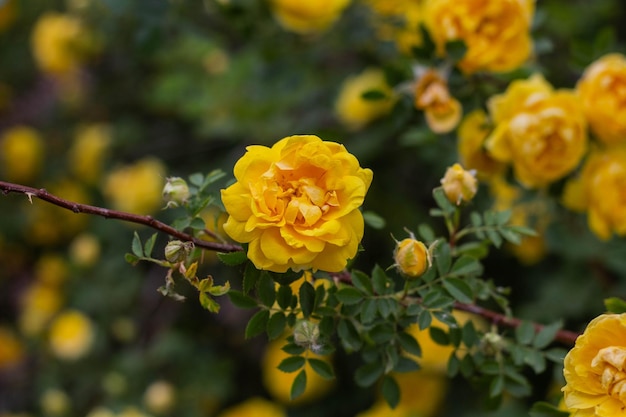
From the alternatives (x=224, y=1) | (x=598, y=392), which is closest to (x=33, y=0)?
(x=224, y=1)

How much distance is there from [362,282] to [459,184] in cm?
17

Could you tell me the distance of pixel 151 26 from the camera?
1.65 m

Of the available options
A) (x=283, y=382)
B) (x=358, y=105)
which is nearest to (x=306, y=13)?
(x=358, y=105)

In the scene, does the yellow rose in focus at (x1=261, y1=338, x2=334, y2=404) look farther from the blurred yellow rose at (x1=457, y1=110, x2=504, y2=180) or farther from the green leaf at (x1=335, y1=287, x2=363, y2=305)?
the green leaf at (x1=335, y1=287, x2=363, y2=305)

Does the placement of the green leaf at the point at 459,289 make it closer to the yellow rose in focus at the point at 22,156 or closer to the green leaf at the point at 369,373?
the green leaf at the point at 369,373

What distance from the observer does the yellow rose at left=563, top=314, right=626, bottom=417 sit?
0.68 metres

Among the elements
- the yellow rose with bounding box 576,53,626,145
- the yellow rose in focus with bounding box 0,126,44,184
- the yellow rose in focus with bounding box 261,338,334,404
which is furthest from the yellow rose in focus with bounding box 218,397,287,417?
the yellow rose in focus with bounding box 0,126,44,184

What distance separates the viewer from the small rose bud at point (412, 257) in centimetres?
77

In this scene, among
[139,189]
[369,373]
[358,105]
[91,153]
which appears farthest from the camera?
[91,153]

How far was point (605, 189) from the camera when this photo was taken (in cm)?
108

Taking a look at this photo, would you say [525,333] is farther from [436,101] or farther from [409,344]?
[436,101]

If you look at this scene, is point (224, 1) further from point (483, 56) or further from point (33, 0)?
point (33, 0)

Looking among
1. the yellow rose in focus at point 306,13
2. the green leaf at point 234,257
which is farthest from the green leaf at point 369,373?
the yellow rose in focus at point 306,13

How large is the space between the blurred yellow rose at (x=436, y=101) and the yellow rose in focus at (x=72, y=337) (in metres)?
1.03
